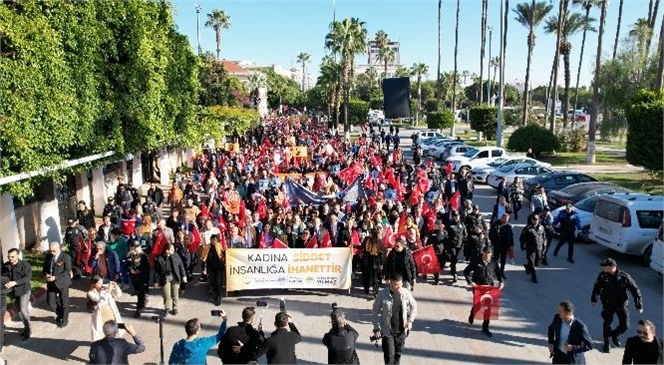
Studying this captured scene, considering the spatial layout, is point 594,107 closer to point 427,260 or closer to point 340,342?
point 427,260

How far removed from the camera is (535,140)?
124 ft

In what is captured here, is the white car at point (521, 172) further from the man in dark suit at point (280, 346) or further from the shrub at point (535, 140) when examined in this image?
the man in dark suit at point (280, 346)

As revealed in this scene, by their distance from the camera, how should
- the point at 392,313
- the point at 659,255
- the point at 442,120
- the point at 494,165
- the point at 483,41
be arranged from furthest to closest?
the point at 483,41
the point at 442,120
the point at 494,165
the point at 659,255
the point at 392,313

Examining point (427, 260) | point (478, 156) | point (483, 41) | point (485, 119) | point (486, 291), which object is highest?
point (483, 41)

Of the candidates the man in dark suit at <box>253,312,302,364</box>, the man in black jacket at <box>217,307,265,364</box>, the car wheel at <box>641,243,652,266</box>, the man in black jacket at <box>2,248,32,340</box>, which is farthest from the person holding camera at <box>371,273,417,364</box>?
the car wheel at <box>641,243,652,266</box>

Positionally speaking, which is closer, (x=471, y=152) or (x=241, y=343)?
(x=241, y=343)

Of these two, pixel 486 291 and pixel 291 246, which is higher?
pixel 291 246

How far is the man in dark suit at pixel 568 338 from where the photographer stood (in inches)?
283

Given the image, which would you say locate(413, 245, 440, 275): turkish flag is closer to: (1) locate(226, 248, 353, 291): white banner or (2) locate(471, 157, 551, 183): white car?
(1) locate(226, 248, 353, 291): white banner

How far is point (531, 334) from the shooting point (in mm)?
10070

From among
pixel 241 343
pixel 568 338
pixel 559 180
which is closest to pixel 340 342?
pixel 241 343

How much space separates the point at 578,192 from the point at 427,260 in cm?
867

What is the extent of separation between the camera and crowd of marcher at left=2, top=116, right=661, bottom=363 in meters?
6.97

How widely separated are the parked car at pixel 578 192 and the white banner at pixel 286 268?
31.5 feet
